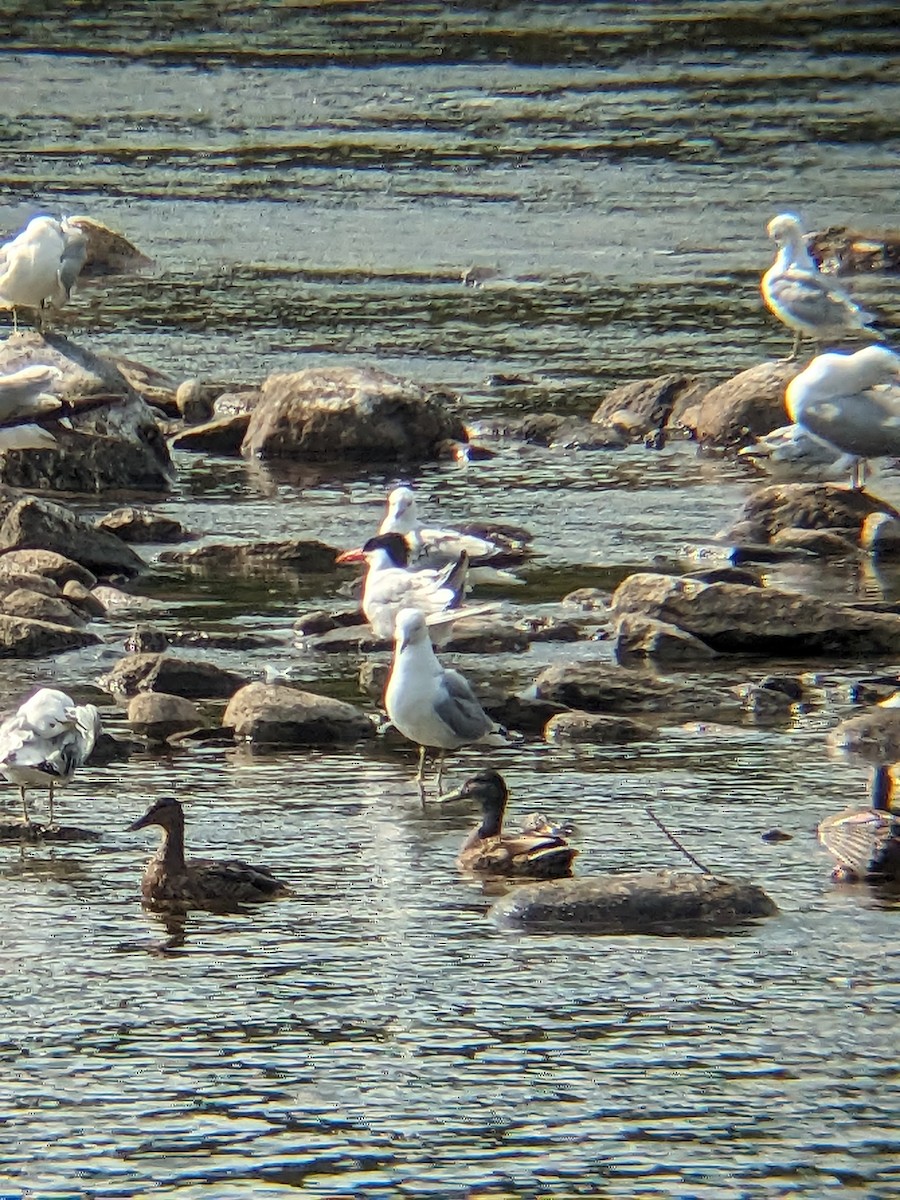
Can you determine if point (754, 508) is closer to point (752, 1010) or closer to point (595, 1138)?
point (752, 1010)

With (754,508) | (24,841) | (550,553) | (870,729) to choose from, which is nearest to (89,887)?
(24,841)

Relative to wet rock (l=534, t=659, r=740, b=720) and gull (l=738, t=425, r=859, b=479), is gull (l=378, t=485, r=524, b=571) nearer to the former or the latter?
wet rock (l=534, t=659, r=740, b=720)

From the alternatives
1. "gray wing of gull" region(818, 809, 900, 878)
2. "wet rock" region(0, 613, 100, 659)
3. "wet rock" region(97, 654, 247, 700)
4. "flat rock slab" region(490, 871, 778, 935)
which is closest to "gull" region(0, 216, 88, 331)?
"wet rock" region(0, 613, 100, 659)

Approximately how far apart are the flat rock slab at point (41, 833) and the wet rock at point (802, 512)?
20.2 feet

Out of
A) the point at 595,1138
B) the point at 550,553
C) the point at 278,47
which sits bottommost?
the point at 595,1138

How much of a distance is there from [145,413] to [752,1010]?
10.2m

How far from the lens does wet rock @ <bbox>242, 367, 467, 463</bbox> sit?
18.1m

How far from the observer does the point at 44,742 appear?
10.1 metres

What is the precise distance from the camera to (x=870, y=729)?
11.2 meters

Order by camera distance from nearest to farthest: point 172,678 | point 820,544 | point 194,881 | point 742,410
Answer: point 194,881
point 172,678
point 820,544
point 742,410

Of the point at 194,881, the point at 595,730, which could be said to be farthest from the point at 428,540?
the point at 194,881

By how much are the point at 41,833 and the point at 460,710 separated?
1.84m

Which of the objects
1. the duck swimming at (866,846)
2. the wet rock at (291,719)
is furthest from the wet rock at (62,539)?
the duck swimming at (866,846)

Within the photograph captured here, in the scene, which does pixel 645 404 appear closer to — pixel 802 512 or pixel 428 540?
pixel 802 512
